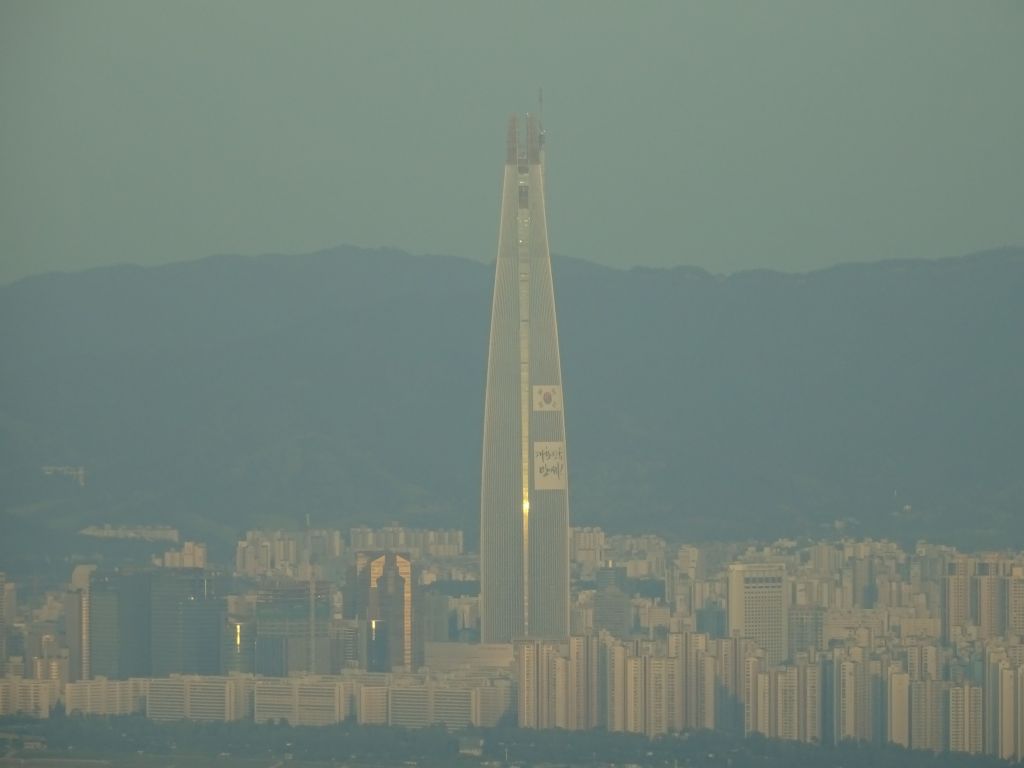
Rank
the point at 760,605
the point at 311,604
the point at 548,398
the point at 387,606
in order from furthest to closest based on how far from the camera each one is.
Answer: the point at 548,398, the point at 387,606, the point at 760,605, the point at 311,604

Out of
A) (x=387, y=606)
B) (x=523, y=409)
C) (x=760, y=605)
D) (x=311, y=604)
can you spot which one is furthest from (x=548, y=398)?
(x=311, y=604)

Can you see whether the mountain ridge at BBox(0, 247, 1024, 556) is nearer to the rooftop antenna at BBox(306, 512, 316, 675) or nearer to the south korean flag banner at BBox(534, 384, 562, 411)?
the south korean flag banner at BBox(534, 384, 562, 411)

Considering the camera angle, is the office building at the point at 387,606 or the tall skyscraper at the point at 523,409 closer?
the office building at the point at 387,606

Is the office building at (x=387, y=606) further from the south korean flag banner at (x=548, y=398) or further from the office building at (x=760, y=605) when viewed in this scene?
the south korean flag banner at (x=548, y=398)

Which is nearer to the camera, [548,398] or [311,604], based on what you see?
[311,604]

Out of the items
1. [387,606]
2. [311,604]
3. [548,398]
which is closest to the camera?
[311,604]

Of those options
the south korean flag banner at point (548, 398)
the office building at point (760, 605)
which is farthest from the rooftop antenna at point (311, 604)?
the office building at point (760, 605)

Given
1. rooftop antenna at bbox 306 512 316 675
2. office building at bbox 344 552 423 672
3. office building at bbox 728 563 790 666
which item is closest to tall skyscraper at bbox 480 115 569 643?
rooftop antenna at bbox 306 512 316 675

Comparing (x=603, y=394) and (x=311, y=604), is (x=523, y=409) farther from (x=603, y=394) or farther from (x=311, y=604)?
(x=311, y=604)
